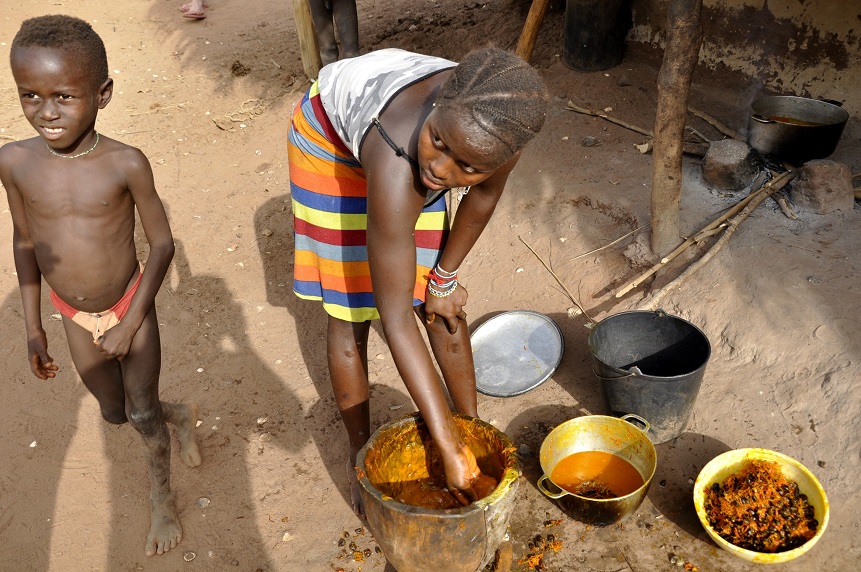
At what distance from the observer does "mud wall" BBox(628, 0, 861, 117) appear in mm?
3828

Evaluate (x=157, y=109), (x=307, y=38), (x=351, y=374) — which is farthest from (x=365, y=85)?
(x=157, y=109)

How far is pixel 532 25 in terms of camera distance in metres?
4.31

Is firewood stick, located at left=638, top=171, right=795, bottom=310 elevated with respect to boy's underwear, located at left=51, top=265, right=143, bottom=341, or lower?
lower

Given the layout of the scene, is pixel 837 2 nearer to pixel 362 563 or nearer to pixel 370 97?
pixel 370 97

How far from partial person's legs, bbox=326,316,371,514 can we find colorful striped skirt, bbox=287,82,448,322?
2.8 inches

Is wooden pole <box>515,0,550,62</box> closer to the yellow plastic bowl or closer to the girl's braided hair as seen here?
the yellow plastic bowl

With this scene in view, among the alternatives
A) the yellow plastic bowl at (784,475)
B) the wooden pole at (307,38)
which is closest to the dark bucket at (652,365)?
the yellow plastic bowl at (784,475)

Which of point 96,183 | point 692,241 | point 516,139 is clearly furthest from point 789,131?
point 96,183

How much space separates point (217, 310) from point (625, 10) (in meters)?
3.20

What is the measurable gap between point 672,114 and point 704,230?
1.82ft

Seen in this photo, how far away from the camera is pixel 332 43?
526 cm

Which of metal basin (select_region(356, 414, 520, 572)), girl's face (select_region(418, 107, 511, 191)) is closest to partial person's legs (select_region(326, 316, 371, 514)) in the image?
metal basin (select_region(356, 414, 520, 572))

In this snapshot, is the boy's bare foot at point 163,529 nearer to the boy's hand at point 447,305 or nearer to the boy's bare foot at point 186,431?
the boy's bare foot at point 186,431

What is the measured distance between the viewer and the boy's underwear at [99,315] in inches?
93.1
